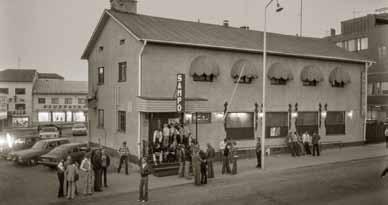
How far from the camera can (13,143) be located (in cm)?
2456

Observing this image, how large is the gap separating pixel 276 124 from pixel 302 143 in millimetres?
2310

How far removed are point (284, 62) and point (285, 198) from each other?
1443 centimetres

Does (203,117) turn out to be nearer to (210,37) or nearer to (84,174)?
(210,37)

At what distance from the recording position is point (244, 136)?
24.5m

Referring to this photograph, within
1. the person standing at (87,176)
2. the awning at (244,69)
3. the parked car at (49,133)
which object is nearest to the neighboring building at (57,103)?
the parked car at (49,133)

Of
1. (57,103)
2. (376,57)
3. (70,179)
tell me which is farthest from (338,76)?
(57,103)

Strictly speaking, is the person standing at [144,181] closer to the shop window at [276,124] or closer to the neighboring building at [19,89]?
the shop window at [276,124]

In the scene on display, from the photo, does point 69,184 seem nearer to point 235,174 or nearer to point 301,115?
point 235,174

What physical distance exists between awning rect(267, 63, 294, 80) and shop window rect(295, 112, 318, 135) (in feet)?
12.6

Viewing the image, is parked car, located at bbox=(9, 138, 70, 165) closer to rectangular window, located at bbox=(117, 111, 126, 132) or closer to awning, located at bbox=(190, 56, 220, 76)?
rectangular window, located at bbox=(117, 111, 126, 132)

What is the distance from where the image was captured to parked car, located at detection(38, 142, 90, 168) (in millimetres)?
19062

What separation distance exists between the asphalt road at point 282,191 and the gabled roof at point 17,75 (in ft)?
168

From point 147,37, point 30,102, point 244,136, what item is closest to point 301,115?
point 244,136

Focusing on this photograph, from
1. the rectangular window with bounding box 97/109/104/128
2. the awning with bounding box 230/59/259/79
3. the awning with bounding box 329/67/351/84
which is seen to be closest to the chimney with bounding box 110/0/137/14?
the rectangular window with bounding box 97/109/104/128
